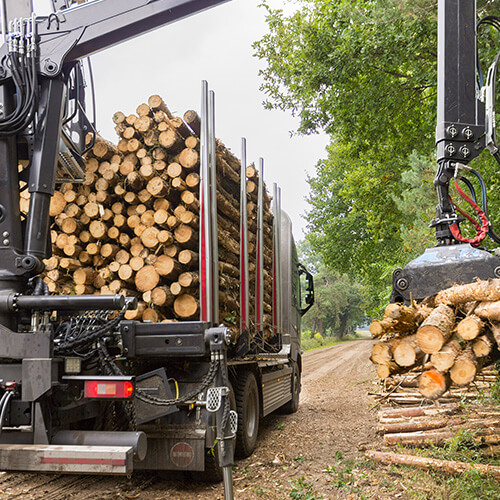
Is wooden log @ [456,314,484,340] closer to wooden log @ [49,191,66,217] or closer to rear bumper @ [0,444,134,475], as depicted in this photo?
rear bumper @ [0,444,134,475]

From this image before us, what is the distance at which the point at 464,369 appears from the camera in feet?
10.6

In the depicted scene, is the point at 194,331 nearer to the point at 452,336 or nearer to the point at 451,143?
the point at 452,336

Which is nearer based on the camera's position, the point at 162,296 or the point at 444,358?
the point at 444,358

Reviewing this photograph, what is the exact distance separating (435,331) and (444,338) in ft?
0.25

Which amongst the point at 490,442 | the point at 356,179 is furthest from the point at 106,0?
the point at 356,179

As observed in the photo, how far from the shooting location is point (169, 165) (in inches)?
221

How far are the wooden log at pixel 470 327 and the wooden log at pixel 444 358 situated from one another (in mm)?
105

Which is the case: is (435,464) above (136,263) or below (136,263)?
below

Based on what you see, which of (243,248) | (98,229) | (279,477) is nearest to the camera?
(279,477)

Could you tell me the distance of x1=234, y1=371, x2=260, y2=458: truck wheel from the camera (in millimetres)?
5738

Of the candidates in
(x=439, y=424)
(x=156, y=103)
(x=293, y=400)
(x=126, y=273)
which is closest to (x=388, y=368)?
(x=439, y=424)

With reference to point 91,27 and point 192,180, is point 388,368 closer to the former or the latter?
point 192,180

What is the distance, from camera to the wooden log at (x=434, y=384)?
10.7 ft

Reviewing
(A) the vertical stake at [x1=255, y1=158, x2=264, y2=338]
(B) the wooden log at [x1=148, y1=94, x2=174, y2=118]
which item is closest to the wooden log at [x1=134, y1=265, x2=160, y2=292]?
(B) the wooden log at [x1=148, y1=94, x2=174, y2=118]
